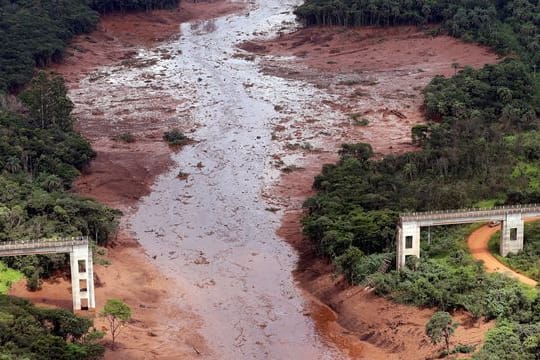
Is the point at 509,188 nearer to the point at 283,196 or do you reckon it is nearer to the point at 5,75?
the point at 283,196

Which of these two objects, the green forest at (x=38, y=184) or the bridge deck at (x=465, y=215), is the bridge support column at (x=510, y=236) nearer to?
the bridge deck at (x=465, y=215)

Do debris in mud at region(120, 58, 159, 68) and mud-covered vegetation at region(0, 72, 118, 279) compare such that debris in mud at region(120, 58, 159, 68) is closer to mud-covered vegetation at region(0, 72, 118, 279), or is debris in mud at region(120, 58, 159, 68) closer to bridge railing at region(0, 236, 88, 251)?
mud-covered vegetation at region(0, 72, 118, 279)

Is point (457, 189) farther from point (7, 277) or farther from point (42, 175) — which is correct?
point (42, 175)

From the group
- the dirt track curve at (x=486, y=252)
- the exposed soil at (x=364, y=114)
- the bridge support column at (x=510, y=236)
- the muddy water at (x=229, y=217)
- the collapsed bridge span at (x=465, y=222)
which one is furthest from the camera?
the bridge support column at (x=510, y=236)

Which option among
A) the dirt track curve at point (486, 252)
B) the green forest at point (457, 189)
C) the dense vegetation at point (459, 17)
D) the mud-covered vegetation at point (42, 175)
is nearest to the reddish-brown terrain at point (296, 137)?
the green forest at point (457, 189)

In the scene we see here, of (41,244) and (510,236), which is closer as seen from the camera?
(41,244)

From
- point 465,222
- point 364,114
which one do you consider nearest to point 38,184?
point 465,222

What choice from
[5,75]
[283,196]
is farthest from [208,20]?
[283,196]
